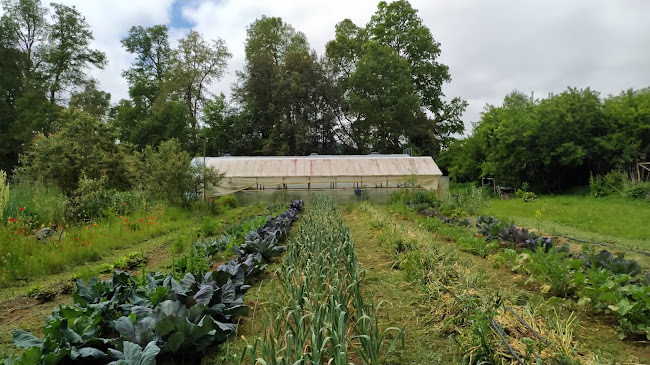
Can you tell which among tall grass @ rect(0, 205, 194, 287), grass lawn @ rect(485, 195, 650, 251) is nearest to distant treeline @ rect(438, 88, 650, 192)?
grass lawn @ rect(485, 195, 650, 251)

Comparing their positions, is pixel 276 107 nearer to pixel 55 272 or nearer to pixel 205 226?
pixel 205 226

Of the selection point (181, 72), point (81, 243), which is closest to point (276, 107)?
point (181, 72)

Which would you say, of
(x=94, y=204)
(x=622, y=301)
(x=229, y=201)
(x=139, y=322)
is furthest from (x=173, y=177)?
(x=622, y=301)

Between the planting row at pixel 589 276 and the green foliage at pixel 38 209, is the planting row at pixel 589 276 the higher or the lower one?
the lower one

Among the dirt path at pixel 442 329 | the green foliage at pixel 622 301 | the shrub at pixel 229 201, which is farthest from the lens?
the shrub at pixel 229 201

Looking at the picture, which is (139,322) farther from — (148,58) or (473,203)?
(148,58)

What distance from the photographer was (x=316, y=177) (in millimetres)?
17172

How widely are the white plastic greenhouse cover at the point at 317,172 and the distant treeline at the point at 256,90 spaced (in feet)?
37.8

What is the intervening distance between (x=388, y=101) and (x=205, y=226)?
23268 mm

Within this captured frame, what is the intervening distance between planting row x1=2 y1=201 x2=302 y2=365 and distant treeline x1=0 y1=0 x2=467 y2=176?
1038 inches

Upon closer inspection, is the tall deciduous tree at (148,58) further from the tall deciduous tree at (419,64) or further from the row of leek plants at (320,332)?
the row of leek plants at (320,332)

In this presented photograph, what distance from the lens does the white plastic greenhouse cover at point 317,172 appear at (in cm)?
1691

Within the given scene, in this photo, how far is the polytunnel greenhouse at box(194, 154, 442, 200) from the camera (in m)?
16.9

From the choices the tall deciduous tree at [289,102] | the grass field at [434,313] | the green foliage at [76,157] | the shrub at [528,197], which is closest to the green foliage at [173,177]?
the green foliage at [76,157]
